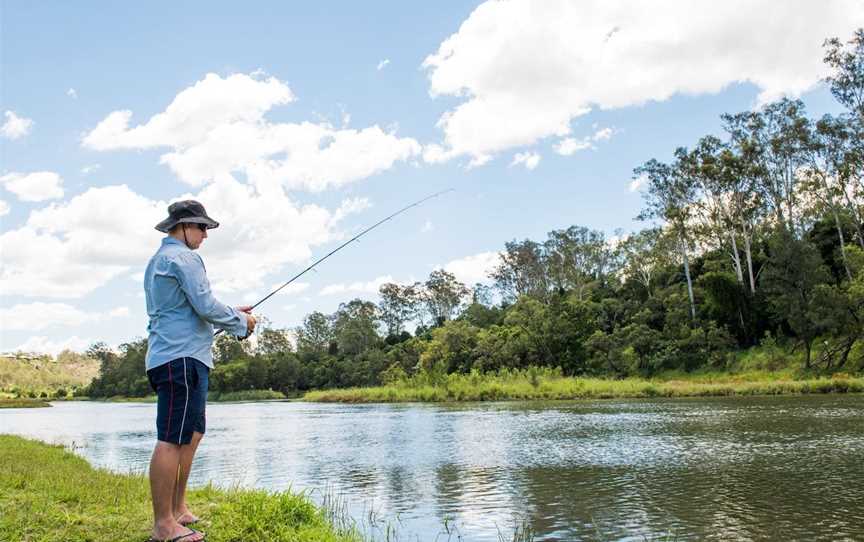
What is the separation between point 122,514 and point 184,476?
118 centimetres

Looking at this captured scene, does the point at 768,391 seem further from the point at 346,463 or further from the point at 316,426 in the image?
the point at 346,463

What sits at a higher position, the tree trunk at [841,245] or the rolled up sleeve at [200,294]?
the tree trunk at [841,245]

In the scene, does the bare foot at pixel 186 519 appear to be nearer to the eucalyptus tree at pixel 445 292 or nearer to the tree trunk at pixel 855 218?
the tree trunk at pixel 855 218

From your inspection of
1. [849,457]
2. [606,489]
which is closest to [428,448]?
[606,489]

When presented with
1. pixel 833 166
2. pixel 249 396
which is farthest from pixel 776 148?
pixel 249 396

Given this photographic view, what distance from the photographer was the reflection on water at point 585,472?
7293mm

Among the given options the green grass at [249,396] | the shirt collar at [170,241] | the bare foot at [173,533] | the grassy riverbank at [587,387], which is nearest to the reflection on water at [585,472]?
the bare foot at [173,533]

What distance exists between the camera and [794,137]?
149 ft

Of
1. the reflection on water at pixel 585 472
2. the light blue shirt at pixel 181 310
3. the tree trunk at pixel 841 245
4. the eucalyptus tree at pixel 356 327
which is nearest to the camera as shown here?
the light blue shirt at pixel 181 310

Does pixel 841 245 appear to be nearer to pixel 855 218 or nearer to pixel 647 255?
pixel 855 218

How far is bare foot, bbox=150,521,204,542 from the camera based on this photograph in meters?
Result: 4.31

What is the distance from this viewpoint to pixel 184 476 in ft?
15.1

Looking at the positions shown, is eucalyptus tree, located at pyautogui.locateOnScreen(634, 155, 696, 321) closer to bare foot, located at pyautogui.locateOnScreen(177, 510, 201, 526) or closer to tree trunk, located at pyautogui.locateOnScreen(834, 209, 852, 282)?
tree trunk, located at pyautogui.locateOnScreen(834, 209, 852, 282)

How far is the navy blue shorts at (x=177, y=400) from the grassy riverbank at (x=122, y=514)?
79 cm
